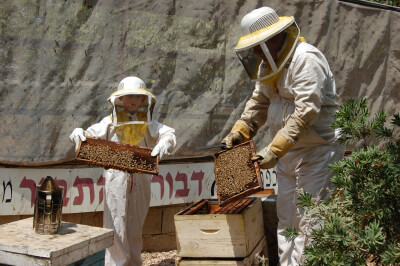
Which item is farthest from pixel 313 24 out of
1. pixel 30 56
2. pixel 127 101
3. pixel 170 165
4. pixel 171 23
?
pixel 30 56

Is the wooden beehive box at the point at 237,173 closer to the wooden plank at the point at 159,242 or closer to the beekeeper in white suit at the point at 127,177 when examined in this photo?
the beekeeper in white suit at the point at 127,177

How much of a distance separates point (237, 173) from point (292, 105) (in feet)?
1.90

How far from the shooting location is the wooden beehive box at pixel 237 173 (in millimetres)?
3070

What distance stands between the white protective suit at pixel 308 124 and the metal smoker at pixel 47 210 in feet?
4.57

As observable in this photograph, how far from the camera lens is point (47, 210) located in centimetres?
270

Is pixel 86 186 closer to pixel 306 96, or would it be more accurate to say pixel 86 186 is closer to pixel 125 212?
pixel 125 212

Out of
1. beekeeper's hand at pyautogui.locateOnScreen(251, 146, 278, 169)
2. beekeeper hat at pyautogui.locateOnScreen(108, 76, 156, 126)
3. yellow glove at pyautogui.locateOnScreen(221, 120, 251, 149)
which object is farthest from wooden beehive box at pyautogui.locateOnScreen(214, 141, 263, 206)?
beekeeper hat at pyautogui.locateOnScreen(108, 76, 156, 126)

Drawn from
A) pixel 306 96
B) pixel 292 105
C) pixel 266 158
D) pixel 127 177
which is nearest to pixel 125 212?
pixel 127 177

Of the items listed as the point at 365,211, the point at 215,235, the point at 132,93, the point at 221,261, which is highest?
the point at 132,93

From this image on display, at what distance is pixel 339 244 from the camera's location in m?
1.98

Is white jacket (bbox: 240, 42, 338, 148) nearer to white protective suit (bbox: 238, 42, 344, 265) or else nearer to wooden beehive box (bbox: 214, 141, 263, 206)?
white protective suit (bbox: 238, 42, 344, 265)

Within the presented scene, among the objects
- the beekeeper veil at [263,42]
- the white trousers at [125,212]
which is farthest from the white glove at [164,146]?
the beekeeper veil at [263,42]

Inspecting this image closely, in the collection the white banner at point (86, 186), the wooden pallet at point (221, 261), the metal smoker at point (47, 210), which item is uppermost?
the white banner at point (86, 186)

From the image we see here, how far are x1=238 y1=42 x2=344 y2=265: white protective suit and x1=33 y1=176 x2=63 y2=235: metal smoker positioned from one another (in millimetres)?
1392
